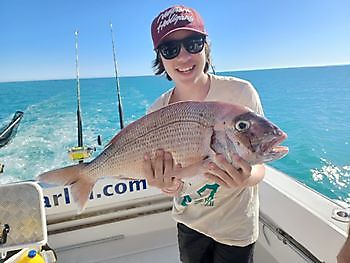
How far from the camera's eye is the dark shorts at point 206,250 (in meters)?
1.29

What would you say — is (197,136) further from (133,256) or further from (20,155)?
(20,155)

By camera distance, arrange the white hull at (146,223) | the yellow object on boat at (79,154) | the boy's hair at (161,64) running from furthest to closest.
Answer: the yellow object on boat at (79,154), the white hull at (146,223), the boy's hair at (161,64)

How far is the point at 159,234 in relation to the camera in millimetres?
2559

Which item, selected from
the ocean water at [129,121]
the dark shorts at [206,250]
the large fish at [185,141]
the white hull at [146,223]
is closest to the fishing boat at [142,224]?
the white hull at [146,223]

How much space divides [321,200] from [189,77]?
1064 mm

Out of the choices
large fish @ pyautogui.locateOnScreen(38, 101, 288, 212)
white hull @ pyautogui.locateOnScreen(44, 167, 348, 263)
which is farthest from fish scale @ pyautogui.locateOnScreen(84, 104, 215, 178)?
white hull @ pyautogui.locateOnScreen(44, 167, 348, 263)

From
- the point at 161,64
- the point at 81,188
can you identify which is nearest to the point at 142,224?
the point at 81,188

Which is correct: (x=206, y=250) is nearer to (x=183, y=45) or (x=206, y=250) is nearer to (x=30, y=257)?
(x=183, y=45)

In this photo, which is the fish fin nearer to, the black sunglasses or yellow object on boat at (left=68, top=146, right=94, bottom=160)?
the black sunglasses

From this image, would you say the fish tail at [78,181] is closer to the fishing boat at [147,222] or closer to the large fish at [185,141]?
the large fish at [185,141]

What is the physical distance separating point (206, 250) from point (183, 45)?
0.88m

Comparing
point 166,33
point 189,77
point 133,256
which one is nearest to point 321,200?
point 189,77

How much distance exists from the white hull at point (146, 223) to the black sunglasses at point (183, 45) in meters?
1.03

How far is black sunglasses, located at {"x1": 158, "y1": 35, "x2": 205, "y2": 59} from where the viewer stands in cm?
119
